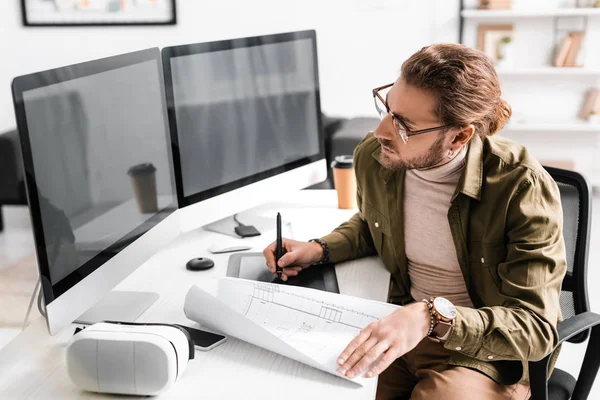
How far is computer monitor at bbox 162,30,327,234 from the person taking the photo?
156 cm

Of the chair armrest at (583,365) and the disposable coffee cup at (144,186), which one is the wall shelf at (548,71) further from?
the disposable coffee cup at (144,186)

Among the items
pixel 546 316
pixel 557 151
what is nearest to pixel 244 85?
pixel 546 316

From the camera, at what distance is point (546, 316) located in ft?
4.02

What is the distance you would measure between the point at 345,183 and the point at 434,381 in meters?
0.79

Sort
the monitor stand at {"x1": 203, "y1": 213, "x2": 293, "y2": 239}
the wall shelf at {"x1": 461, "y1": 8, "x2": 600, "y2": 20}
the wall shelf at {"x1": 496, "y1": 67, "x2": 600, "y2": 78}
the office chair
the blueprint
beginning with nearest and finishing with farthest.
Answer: the blueprint → the office chair → the monitor stand at {"x1": 203, "y1": 213, "x2": 293, "y2": 239} → the wall shelf at {"x1": 461, "y1": 8, "x2": 600, "y2": 20} → the wall shelf at {"x1": 496, "y1": 67, "x2": 600, "y2": 78}

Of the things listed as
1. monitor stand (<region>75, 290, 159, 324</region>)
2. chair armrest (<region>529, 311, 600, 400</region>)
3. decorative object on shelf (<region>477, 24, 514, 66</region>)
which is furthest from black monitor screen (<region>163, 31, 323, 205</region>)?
decorative object on shelf (<region>477, 24, 514, 66</region>)

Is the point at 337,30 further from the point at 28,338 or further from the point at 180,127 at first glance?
the point at 28,338

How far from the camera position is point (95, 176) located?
1.19m

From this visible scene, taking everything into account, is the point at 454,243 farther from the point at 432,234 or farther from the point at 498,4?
the point at 498,4

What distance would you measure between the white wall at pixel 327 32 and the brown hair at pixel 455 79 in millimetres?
2869

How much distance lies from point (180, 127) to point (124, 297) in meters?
0.40

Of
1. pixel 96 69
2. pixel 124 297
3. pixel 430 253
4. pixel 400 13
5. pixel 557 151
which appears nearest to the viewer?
pixel 96 69

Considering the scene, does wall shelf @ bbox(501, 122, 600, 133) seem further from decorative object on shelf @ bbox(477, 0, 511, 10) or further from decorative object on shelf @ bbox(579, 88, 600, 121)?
decorative object on shelf @ bbox(477, 0, 511, 10)

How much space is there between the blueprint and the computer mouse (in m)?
0.25
